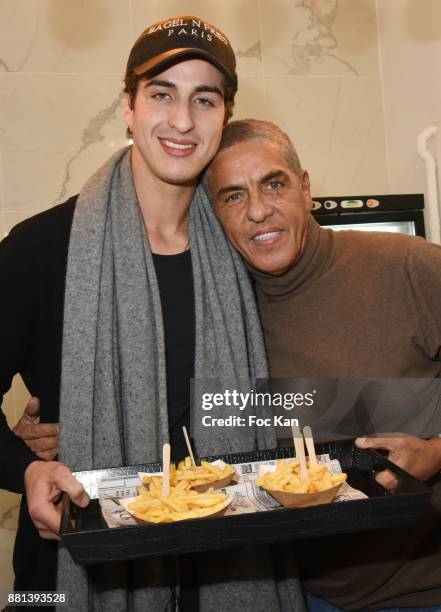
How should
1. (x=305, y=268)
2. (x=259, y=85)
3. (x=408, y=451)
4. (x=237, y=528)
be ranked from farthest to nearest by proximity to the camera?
1. (x=259, y=85)
2. (x=305, y=268)
3. (x=408, y=451)
4. (x=237, y=528)

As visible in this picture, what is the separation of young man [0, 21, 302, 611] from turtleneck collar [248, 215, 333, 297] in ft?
0.23

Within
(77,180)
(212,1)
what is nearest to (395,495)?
(77,180)

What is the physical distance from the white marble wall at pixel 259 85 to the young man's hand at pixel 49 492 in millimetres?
1961

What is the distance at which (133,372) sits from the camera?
141cm

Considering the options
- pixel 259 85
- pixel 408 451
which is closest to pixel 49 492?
pixel 408 451

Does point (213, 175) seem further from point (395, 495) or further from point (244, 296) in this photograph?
point (395, 495)

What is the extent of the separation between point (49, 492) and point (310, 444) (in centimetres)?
45

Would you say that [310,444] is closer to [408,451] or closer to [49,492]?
[408,451]

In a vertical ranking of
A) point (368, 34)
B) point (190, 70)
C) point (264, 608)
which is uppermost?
point (368, 34)

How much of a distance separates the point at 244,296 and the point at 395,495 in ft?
2.19

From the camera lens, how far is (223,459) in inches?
50.4

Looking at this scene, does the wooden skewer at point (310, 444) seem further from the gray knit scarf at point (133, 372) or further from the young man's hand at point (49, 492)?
the young man's hand at point (49, 492)

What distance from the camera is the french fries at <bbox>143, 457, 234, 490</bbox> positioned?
45.3 inches

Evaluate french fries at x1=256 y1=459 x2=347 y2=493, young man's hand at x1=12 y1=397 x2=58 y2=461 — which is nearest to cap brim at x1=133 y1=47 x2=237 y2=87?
young man's hand at x1=12 y1=397 x2=58 y2=461
